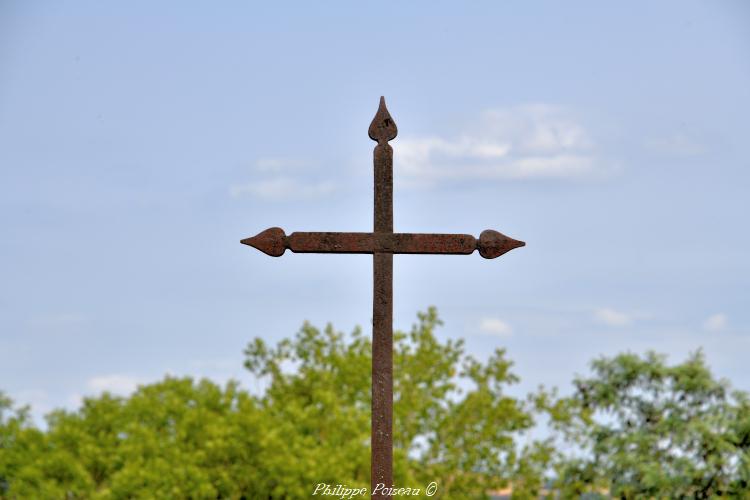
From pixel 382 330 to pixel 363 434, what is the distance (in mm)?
15957

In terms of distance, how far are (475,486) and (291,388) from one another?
5668mm

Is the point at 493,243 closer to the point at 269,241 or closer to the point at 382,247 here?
the point at 382,247

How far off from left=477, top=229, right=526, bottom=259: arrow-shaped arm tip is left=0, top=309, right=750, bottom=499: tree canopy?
1130 cm

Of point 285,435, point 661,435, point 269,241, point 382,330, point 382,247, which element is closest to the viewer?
point 382,330

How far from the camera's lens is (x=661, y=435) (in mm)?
19844

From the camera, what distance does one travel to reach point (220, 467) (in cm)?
2353

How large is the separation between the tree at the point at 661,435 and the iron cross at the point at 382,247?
37.9ft

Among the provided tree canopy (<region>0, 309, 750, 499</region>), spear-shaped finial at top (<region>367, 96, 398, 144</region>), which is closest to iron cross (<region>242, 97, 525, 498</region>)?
spear-shaped finial at top (<region>367, 96, 398, 144</region>)

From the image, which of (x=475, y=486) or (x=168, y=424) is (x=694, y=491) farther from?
(x=168, y=424)

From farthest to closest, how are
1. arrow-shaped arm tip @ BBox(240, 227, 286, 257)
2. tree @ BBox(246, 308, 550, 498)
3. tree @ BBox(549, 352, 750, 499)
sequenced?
tree @ BBox(246, 308, 550, 498) < tree @ BBox(549, 352, 750, 499) < arrow-shaped arm tip @ BBox(240, 227, 286, 257)

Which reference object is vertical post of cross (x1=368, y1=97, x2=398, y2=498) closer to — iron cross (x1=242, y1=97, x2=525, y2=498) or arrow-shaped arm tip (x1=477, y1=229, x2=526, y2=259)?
iron cross (x1=242, y1=97, x2=525, y2=498)

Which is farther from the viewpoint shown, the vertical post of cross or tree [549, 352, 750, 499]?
tree [549, 352, 750, 499]

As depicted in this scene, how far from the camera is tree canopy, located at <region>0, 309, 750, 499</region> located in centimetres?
1975

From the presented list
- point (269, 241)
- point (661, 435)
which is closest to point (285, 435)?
point (661, 435)
